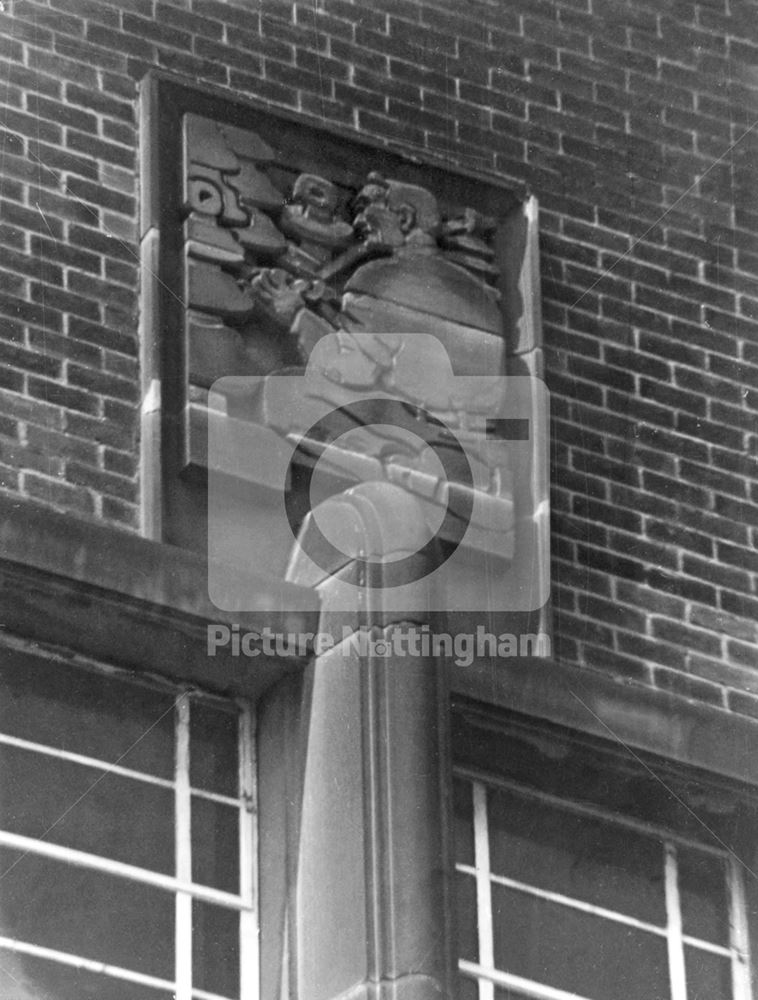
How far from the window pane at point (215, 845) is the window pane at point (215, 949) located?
0.06 meters

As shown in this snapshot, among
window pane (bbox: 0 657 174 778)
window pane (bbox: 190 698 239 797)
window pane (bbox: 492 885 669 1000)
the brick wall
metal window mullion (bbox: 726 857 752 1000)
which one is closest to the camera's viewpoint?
window pane (bbox: 0 657 174 778)

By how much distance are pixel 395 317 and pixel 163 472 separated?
0.80m

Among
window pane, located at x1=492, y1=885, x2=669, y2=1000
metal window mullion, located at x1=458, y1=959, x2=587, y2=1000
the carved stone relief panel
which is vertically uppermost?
the carved stone relief panel

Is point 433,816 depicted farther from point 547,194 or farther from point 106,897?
point 547,194

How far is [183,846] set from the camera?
5727 millimetres

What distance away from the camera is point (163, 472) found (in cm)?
624

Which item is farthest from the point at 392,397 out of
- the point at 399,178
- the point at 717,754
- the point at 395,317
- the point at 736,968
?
the point at 736,968

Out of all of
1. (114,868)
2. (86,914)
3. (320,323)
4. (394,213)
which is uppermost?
(394,213)

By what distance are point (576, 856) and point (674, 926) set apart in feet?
0.91

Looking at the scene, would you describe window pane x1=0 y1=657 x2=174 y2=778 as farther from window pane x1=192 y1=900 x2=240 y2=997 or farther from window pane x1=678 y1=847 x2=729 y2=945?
window pane x1=678 y1=847 x2=729 y2=945

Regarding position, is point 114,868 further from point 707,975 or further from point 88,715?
point 707,975

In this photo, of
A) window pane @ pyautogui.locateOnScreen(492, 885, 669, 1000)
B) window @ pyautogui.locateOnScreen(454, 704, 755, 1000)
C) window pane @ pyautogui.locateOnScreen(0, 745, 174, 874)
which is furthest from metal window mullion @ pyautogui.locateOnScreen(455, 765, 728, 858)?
window pane @ pyautogui.locateOnScreen(0, 745, 174, 874)

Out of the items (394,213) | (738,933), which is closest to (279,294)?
(394,213)

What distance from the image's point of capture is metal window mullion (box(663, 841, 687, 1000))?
614 cm
